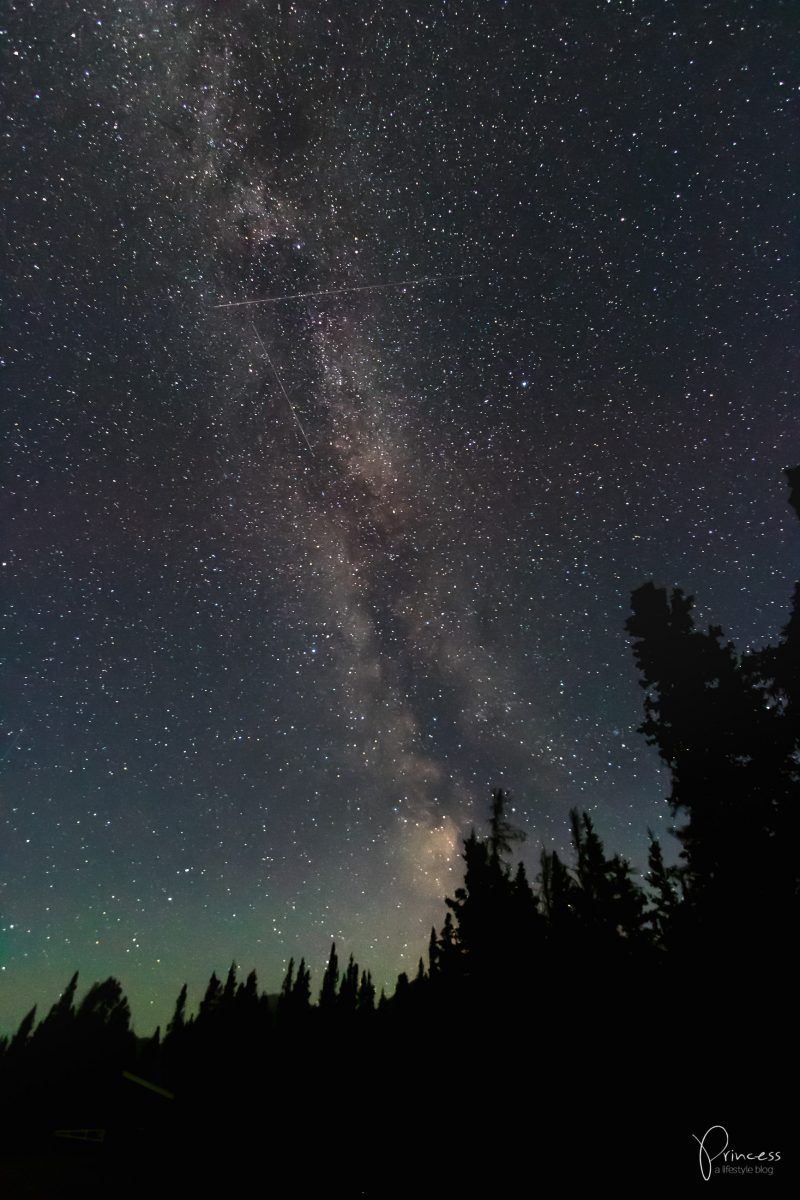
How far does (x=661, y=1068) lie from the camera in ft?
35.6

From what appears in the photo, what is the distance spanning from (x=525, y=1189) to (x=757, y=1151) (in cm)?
447

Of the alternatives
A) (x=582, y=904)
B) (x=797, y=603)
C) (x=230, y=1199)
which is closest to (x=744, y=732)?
(x=797, y=603)

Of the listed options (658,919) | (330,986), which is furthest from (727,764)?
(330,986)

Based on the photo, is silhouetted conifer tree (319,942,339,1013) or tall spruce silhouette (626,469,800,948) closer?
tall spruce silhouette (626,469,800,948)

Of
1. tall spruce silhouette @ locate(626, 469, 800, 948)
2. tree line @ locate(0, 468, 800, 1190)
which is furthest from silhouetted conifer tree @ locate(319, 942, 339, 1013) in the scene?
tall spruce silhouette @ locate(626, 469, 800, 948)

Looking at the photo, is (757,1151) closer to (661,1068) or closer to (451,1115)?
(661,1068)
